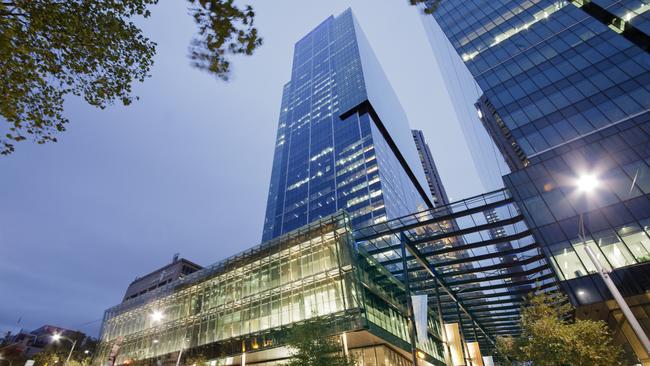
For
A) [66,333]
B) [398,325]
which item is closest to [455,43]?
[398,325]

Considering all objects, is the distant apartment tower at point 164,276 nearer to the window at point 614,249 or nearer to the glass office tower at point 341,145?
the glass office tower at point 341,145

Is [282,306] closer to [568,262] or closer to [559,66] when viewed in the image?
[568,262]

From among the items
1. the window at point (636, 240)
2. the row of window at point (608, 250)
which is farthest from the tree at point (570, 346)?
the window at point (636, 240)

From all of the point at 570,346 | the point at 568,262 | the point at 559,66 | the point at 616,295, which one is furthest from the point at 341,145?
the point at 616,295

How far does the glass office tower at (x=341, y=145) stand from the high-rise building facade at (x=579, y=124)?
43786mm

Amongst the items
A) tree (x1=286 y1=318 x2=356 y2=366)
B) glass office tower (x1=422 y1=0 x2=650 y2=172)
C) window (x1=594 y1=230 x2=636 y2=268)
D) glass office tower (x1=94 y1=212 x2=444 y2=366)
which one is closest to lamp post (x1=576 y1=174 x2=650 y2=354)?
glass office tower (x1=94 y1=212 x2=444 y2=366)

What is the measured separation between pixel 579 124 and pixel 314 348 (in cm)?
3364

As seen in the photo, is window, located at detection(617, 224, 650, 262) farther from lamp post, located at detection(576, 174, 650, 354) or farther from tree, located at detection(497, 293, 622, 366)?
lamp post, located at detection(576, 174, 650, 354)

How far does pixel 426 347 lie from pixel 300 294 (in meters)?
19.1

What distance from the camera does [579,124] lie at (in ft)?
103

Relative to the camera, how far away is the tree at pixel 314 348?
20141 millimetres

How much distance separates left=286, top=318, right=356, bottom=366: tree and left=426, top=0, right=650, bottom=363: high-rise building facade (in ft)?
53.3

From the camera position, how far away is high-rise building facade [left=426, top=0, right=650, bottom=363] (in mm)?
22500

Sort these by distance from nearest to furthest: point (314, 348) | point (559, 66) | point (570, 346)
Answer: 1. point (570, 346)
2. point (314, 348)
3. point (559, 66)
